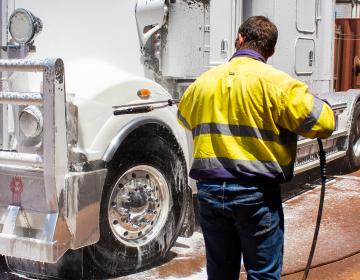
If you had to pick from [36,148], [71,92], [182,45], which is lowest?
[36,148]

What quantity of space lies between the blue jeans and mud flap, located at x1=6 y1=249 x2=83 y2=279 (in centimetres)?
151

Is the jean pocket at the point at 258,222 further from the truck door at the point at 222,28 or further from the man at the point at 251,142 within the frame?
the truck door at the point at 222,28

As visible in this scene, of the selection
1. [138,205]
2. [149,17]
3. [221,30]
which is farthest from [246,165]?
[221,30]

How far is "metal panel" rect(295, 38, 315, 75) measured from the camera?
7300 millimetres

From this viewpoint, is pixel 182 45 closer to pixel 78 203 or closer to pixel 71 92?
pixel 71 92

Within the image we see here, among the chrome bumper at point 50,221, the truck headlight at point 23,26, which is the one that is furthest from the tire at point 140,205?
the truck headlight at point 23,26

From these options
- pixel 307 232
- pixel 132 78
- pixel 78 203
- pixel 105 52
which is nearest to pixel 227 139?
pixel 78 203

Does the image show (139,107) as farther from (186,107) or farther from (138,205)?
(186,107)

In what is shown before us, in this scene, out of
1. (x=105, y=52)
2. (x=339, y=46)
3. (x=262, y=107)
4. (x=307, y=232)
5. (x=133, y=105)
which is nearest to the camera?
(x=262, y=107)

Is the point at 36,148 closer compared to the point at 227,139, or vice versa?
the point at 227,139

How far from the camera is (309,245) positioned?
18.1ft

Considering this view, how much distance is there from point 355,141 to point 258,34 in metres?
6.42

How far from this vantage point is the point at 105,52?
4.77m

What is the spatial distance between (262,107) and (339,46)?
776 cm
